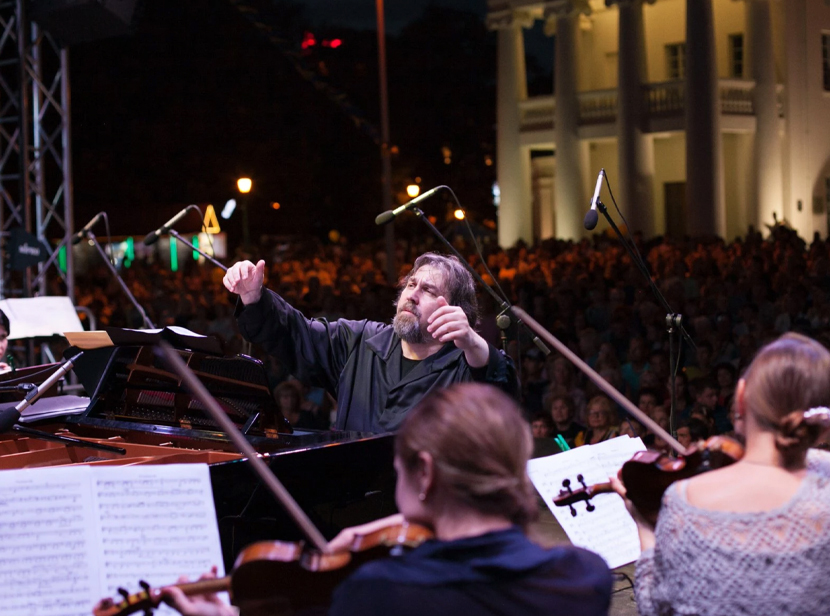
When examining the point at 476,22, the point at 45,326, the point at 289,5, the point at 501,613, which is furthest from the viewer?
the point at 476,22

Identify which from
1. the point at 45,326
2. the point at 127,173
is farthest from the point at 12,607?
the point at 127,173

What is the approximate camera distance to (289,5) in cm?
3778

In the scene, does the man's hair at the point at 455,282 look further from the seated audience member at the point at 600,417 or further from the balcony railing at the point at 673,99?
the balcony railing at the point at 673,99

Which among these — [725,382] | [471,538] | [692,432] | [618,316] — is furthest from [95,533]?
[618,316]

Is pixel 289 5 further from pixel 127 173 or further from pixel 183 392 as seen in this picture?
pixel 183 392

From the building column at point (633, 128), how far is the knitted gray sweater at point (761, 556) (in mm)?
21725

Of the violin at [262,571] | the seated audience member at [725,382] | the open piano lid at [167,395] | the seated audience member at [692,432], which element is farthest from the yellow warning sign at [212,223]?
the violin at [262,571]

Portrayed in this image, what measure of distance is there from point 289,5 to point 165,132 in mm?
10218

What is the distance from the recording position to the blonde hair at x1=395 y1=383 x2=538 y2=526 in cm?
204

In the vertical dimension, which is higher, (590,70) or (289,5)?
(289,5)

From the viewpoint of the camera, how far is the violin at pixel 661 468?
2713mm

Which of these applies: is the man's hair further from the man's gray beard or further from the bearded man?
the man's gray beard

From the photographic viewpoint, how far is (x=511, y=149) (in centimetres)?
2723

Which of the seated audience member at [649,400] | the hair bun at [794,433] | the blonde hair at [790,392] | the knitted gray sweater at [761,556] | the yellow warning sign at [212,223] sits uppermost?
the yellow warning sign at [212,223]
